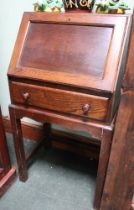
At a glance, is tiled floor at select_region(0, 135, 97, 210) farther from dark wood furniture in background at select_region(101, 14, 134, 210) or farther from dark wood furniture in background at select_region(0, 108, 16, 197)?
dark wood furniture in background at select_region(101, 14, 134, 210)

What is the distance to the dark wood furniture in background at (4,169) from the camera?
124cm

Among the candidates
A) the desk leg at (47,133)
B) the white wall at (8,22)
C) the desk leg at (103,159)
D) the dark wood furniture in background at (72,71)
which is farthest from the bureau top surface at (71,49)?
the desk leg at (47,133)

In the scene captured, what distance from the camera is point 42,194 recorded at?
1.29m

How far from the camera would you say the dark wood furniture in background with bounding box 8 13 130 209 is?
0.83 m

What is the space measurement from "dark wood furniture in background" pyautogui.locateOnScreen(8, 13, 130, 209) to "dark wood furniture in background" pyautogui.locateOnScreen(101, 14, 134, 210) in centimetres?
4

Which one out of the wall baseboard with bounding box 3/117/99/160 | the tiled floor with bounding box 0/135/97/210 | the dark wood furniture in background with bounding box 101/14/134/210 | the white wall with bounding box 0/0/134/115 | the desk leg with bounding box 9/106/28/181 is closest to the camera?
the dark wood furniture in background with bounding box 101/14/134/210

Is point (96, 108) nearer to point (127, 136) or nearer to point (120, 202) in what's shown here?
point (127, 136)

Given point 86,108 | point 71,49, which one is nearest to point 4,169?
point 86,108

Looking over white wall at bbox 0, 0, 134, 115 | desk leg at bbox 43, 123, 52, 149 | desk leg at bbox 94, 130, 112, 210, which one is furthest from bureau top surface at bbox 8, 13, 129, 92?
desk leg at bbox 43, 123, 52, 149

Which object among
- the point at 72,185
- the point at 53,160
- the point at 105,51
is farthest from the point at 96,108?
the point at 53,160

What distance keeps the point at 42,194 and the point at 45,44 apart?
35.9 inches

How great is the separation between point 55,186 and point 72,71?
83cm

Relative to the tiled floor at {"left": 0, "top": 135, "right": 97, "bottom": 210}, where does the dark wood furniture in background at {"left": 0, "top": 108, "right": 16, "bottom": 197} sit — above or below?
above

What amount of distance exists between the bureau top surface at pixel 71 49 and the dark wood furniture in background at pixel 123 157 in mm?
66
